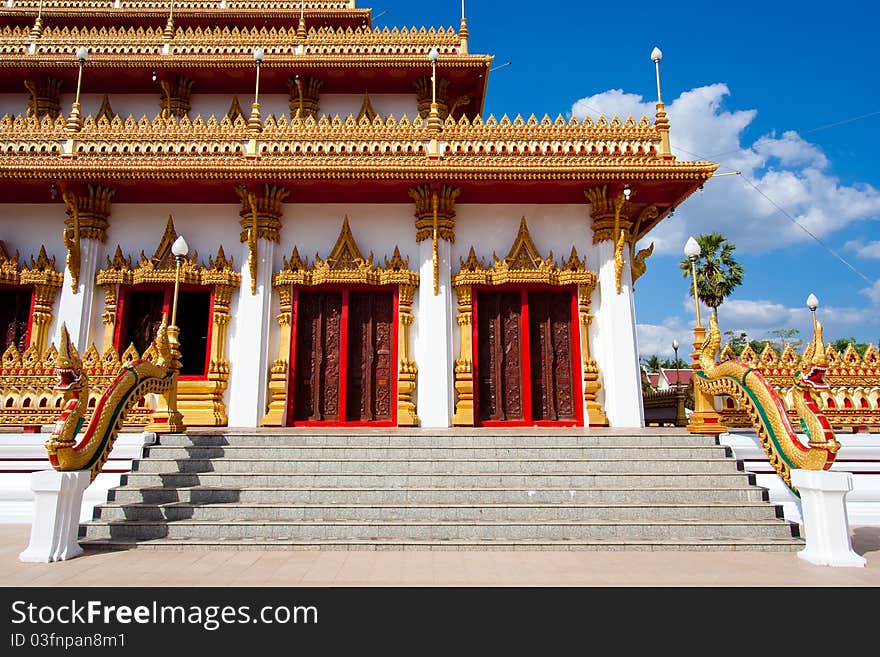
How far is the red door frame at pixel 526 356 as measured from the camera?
34.3 ft

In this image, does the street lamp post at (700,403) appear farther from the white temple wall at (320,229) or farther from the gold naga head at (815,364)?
the white temple wall at (320,229)

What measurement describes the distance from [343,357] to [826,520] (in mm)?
A: 7804

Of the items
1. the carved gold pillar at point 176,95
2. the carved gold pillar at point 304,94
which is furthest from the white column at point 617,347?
the carved gold pillar at point 176,95

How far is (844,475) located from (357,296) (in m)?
8.15

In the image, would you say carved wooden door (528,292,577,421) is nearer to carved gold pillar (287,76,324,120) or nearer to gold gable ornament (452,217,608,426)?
gold gable ornament (452,217,608,426)

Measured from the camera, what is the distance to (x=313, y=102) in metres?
13.8

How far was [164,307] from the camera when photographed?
10820mm

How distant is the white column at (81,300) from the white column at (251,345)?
276 cm

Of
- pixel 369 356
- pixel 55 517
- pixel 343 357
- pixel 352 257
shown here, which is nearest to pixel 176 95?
pixel 352 257

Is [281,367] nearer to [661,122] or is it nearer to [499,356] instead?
[499,356]

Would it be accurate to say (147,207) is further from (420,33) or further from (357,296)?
(420,33)

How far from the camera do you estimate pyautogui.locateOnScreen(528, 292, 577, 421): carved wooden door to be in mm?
10594

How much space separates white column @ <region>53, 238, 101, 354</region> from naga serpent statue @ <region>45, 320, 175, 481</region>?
11.8 ft

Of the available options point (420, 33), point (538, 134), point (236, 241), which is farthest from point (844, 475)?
point (420, 33)
